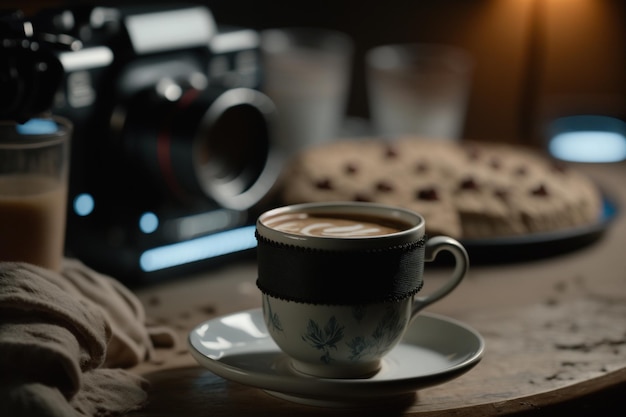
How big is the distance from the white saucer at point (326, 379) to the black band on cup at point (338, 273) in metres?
0.05

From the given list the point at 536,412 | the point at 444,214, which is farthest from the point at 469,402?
the point at 444,214

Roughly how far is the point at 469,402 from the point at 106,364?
275 mm

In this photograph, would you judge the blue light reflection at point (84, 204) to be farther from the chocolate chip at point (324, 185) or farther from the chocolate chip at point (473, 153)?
the chocolate chip at point (473, 153)

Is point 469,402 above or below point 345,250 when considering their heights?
below

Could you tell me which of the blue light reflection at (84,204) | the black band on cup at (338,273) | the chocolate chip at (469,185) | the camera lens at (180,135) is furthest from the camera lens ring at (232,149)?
the black band on cup at (338,273)

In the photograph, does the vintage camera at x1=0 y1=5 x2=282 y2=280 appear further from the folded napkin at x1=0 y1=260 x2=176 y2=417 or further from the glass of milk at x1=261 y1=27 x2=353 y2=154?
the glass of milk at x1=261 y1=27 x2=353 y2=154

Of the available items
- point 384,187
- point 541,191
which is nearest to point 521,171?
point 541,191

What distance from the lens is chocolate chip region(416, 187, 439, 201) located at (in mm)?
1062

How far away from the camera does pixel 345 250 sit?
2.05 ft

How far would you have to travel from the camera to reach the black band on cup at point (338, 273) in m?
0.63

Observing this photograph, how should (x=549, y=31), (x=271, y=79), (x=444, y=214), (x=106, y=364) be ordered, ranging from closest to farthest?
1. (x=106, y=364)
2. (x=444, y=214)
3. (x=271, y=79)
4. (x=549, y=31)

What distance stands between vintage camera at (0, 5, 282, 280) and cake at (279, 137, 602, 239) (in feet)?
0.43

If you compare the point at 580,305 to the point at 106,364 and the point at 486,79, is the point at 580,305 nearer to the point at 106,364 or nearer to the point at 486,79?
the point at 106,364

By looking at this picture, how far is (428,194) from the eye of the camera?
1.06m
